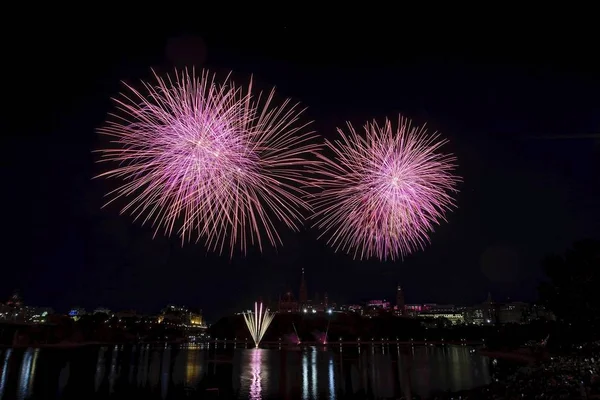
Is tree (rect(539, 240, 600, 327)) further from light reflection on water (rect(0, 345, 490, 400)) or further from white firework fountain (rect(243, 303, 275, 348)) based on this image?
white firework fountain (rect(243, 303, 275, 348))

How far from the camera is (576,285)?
4306cm

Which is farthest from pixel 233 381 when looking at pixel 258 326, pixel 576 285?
pixel 258 326

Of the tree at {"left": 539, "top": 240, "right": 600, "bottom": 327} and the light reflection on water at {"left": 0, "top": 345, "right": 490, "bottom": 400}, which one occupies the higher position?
the tree at {"left": 539, "top": 240, "right": 600, "bottom": 327}

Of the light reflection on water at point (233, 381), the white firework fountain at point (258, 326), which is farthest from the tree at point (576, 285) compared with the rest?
the white firework fountain at point (258, 326)

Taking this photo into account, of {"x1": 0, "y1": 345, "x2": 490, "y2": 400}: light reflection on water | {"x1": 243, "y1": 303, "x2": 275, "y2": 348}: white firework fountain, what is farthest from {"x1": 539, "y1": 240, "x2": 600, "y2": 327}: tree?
{"x1": 243, "y1": 303, "x2": 275, "y2": 348}: white firework fountain

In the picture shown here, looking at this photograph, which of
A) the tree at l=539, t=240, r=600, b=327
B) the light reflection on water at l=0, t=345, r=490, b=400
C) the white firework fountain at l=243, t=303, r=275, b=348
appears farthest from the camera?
the white firework fountain at l=243, t=303, r=275, b=348

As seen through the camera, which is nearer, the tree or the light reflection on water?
the light reflection on water

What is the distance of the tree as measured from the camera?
4147 centimetres

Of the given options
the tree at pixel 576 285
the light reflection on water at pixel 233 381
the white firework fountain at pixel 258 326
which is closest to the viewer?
the light reflection on water at pixel 233 381

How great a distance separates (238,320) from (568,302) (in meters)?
155

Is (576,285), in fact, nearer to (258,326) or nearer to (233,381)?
(233,381)

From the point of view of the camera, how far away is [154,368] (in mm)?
53312

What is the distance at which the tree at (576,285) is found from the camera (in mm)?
41469

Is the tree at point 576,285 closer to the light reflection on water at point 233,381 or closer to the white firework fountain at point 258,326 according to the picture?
the light reflection on water at point 233,381
